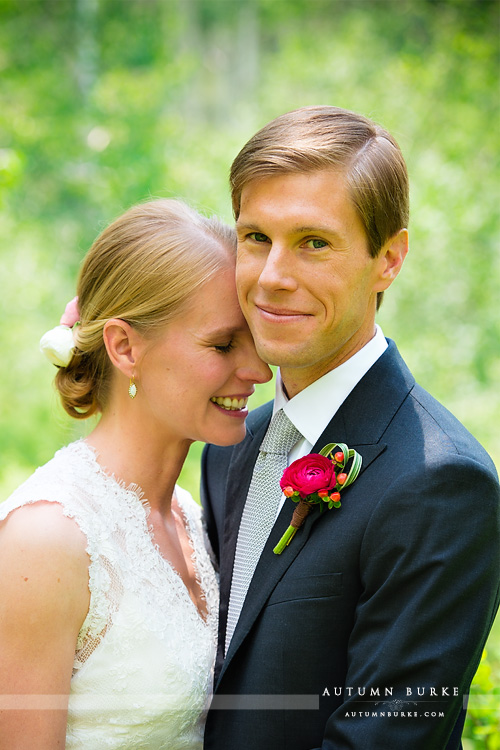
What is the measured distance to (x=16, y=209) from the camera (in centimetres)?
1140

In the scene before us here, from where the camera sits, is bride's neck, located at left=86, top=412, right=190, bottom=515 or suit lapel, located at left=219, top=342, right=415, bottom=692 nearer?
suit lapel, located at left=219, top=342, right=415, bottom=692

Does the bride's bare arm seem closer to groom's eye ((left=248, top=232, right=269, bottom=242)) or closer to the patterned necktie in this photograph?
the patterned necktie

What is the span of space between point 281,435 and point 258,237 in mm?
674

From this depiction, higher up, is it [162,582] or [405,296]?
[405,296]

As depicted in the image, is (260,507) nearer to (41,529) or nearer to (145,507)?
(145,507)

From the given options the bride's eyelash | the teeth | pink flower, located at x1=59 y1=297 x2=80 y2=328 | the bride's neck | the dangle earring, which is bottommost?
the bride's neck

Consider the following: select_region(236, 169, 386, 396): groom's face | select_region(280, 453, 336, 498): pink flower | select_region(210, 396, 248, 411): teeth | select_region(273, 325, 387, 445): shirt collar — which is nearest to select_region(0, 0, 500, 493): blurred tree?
select_region(210, 396, 248, 411): teeth

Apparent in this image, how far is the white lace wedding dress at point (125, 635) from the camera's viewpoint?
94.5 inches

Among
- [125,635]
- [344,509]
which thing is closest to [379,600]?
[344,509]

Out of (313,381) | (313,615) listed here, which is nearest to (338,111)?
(313,381)

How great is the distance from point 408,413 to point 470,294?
8.18 metres

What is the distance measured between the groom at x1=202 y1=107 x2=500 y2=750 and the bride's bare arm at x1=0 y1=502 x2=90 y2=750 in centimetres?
49

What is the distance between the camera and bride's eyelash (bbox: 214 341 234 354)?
2.73 meters

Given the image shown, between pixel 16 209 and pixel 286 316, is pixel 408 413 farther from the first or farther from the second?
pixel 16 209
